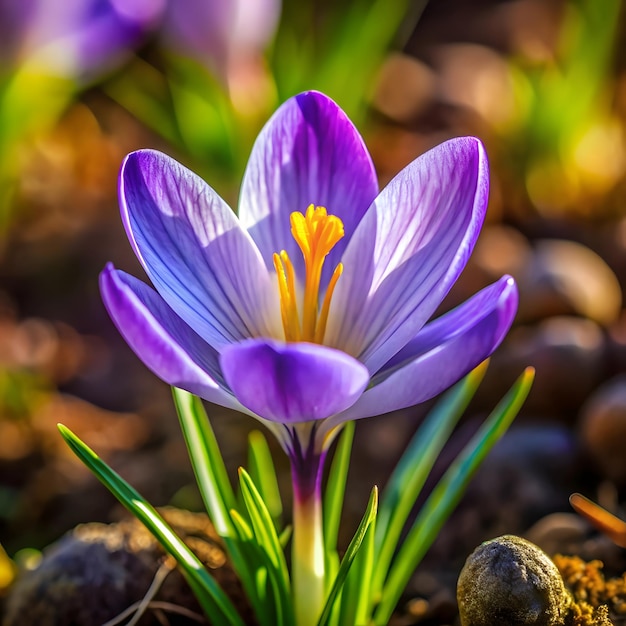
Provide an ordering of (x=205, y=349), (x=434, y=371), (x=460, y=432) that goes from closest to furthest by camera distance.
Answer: (x=434, y=371)
(x=205, y=349)
(x=460, y=432)

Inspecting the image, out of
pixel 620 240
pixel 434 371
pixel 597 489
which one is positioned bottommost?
pixel 597 489

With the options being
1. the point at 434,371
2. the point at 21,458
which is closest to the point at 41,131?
the point at 21,458

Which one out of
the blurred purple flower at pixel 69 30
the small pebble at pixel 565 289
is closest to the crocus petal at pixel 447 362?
the small pebble at pixel 565 289

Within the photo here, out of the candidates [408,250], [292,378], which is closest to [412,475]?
[408,250]

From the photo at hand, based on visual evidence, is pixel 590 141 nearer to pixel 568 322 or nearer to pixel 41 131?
pixel 568 322

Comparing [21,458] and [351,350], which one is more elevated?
[351,350]

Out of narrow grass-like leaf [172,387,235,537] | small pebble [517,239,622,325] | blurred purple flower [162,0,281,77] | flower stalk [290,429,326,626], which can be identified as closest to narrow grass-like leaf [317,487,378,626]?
flower stalk [290,429,326,626]

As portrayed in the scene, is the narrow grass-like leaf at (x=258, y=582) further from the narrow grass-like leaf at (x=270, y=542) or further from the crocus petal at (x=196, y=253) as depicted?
the crocus petal at (x=196, y=253)

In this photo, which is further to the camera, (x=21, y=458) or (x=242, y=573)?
(x=21, y=458)
